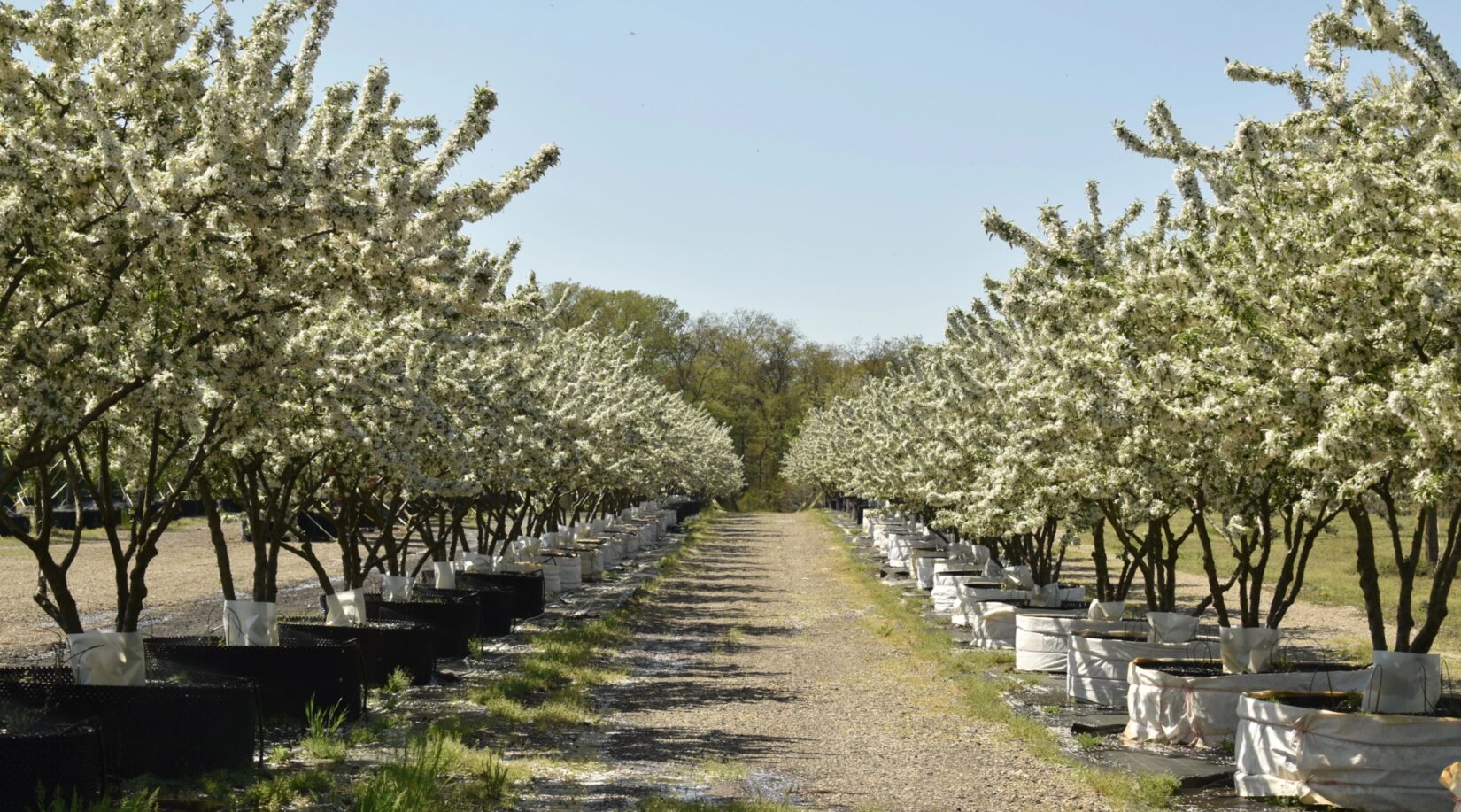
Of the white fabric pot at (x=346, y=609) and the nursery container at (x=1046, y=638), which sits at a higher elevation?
the white fabric pot at (x=346, y=609)

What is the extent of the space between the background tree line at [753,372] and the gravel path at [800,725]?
91.4 m

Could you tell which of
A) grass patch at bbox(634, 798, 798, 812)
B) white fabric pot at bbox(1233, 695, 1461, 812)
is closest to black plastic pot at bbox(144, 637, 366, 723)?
grass patch at bbox(634, 798, 798, 812)

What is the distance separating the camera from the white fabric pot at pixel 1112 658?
1677 centimetres

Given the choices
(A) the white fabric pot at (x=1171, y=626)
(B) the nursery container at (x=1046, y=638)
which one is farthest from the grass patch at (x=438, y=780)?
(B) the nursery container at (x=1046, y=638)

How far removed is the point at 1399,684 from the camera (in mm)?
12078

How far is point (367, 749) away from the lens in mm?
13102

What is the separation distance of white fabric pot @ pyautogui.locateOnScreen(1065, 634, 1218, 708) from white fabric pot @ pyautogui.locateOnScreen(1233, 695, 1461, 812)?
17.0 feet

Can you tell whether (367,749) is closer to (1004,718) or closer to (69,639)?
(69,639)

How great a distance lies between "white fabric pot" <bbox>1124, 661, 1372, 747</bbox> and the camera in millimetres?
13656

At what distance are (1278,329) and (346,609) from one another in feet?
41.1

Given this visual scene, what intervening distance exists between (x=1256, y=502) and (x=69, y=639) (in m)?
10.7

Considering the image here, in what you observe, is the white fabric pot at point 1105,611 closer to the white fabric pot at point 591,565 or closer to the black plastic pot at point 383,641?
the black plastic pot at point 383,641

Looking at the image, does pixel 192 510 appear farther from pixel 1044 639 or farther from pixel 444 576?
pixel 1044 639

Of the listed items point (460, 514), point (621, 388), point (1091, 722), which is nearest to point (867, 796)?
point (1091, 722)
